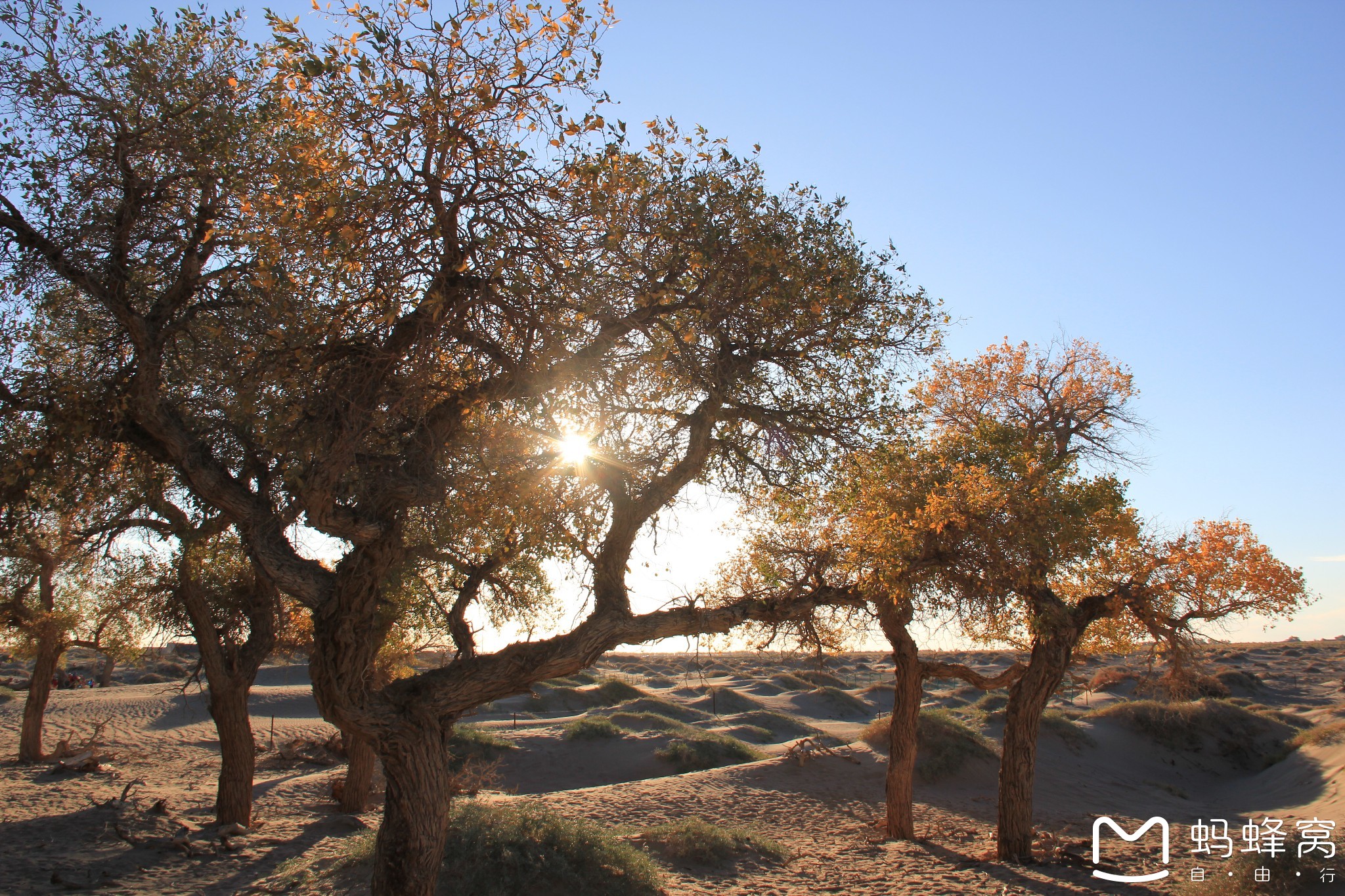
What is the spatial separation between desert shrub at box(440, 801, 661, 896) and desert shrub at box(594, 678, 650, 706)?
29.0 meters

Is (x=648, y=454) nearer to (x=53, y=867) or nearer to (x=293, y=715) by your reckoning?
(x=53, y=867)

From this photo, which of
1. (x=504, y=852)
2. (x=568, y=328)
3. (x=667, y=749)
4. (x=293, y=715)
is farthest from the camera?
(x=293, y=715)

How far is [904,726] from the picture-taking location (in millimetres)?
14539

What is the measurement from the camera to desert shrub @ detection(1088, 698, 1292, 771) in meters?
28.1

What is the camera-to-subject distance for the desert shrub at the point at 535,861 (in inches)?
405

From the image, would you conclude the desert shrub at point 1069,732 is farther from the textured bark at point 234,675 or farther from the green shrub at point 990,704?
the textured bark at point 234,675

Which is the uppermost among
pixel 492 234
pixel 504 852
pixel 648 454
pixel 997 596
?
pixel 492 234

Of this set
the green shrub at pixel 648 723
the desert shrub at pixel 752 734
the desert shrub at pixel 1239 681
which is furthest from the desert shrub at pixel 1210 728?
the green shrub at pixel 648 723

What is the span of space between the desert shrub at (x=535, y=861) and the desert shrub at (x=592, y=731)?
1542cm

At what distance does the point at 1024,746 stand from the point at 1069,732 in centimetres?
1656

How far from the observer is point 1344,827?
1639 cm

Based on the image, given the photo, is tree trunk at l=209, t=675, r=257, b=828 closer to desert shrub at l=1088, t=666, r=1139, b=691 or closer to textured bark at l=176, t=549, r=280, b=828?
textured bark at l=176, t=549, r=280, b=828

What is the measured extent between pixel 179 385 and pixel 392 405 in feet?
12.0

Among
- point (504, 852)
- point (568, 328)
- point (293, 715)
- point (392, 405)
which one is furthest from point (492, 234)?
point (293, 715)
